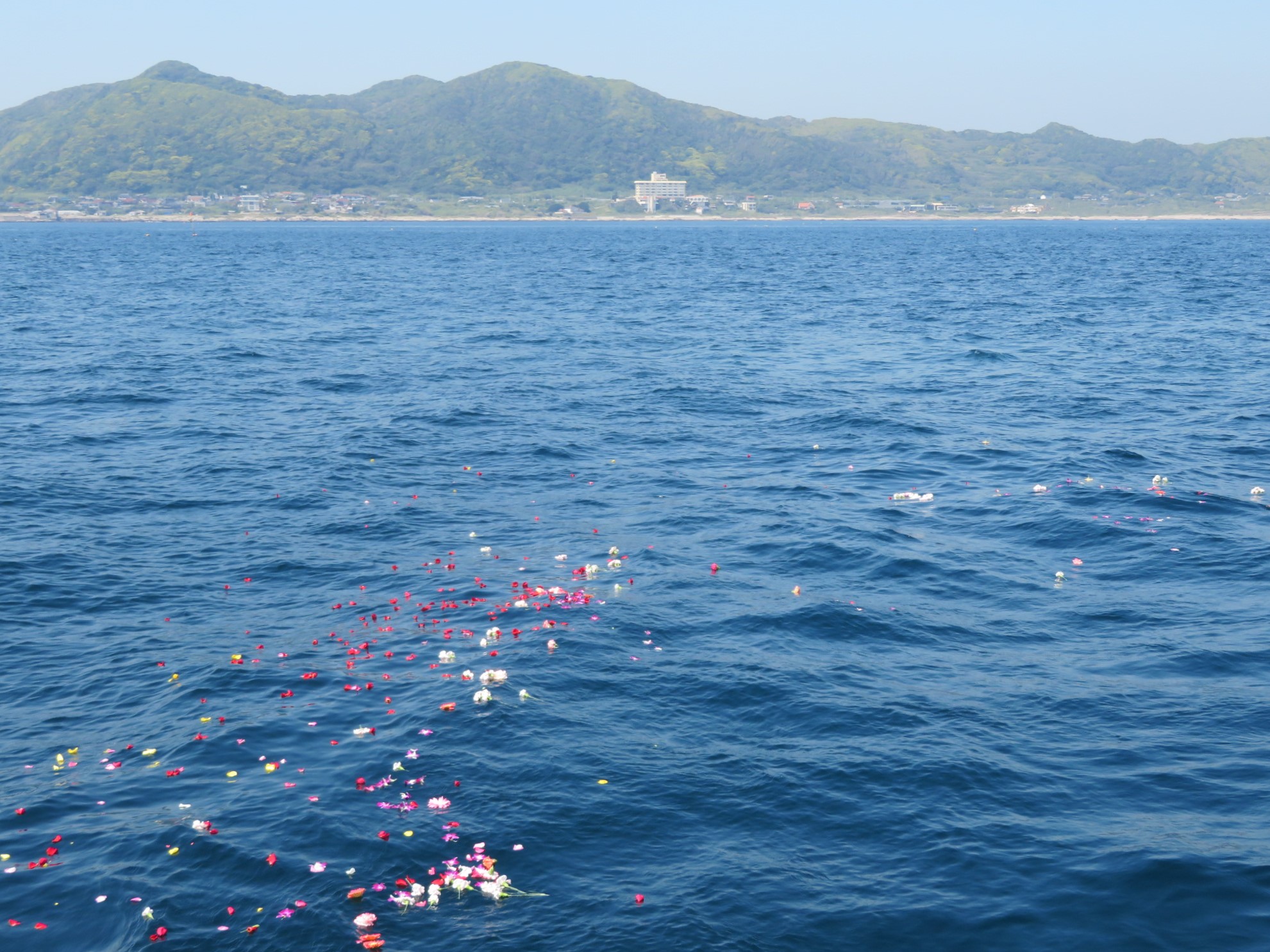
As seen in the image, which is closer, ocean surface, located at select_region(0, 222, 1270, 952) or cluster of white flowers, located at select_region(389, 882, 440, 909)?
cluster of white flowers, located at select_region(389, 882, 440, 909)

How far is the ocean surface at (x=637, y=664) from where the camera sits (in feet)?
53.5

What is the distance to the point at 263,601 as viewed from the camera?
28.2 m

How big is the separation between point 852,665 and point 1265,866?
373 inches

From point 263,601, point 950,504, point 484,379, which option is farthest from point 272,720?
point 484,379

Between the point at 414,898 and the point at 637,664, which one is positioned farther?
the point at 637,664

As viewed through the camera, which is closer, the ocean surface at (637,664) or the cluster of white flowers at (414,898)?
the cluster of white flowers at (414,898)

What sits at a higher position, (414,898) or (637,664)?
(637,664)

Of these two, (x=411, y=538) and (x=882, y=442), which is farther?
(x=882, y=442)

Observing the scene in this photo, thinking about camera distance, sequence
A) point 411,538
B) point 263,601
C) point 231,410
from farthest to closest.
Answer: point 231,410 → point 411,538 → point 263,601

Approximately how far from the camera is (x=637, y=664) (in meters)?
24.6

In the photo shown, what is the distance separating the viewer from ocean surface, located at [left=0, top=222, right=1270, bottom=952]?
16.3m

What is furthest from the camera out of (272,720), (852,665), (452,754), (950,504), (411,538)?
(950,504)

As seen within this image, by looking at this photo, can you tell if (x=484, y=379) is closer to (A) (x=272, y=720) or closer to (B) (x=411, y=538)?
(B) (x=411, y=538)

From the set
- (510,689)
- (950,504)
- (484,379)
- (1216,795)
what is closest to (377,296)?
(484,379)
